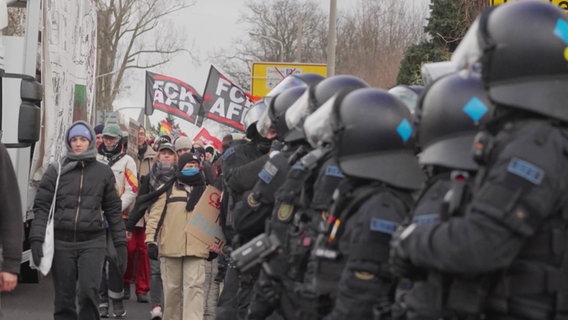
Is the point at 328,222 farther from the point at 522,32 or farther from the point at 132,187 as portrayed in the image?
the point at 132,187

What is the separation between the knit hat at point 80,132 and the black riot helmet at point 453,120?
6003 mm

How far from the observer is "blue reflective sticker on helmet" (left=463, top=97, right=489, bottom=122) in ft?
16.5

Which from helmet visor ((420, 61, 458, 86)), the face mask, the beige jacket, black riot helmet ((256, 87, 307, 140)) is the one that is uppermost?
helmet visor ((420, 61, 458, 86))

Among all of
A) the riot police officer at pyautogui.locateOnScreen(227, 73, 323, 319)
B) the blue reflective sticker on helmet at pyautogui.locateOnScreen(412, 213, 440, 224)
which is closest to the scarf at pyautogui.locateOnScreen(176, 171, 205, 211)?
the riot police officer at pyautogui.locateOnScreen(227, 73, 323, 319)

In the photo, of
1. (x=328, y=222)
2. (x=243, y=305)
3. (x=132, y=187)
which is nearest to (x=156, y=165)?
(x=132, y=187)

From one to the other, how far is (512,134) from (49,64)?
30.6ft

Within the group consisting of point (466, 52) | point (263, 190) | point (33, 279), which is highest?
point (466, 52)

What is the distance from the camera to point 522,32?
4500 mm

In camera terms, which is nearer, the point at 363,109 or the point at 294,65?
the point at 363,109

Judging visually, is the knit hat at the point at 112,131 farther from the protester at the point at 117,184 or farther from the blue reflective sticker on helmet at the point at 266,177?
the blue reflective sticker on helmet at the point at 266,177

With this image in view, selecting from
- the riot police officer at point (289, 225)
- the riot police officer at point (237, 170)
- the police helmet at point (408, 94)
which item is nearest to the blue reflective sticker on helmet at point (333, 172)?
Answer: the riot police officer at point (289, 225)

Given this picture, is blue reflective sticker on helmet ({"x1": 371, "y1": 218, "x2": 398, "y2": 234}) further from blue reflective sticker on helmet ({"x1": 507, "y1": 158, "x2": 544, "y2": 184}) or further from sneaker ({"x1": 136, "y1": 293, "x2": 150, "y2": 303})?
sneaker ({"x1": 136, "y1": 293, "x2": 150, "y2": 303})

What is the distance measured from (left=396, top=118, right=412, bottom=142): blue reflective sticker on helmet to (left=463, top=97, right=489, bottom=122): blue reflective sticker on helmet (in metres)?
0.88

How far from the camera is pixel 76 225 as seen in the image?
34.4 feet
